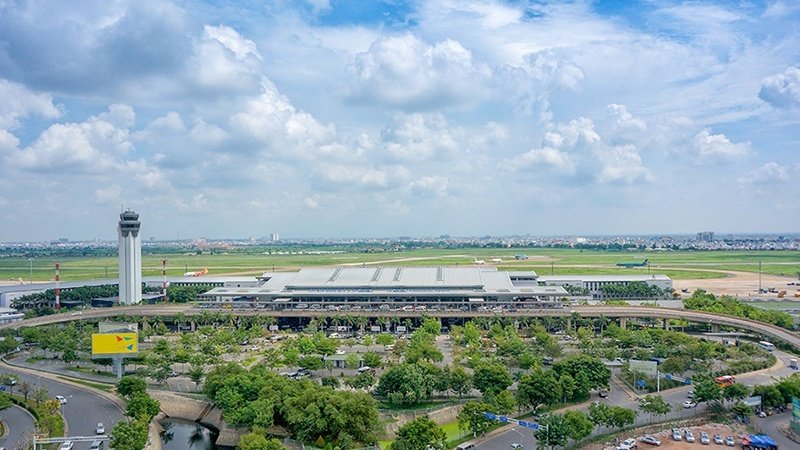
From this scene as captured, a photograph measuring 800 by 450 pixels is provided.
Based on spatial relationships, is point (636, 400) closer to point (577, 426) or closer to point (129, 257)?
point (577, 426)

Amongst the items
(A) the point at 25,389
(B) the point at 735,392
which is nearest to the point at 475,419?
(B) the point at 735,392

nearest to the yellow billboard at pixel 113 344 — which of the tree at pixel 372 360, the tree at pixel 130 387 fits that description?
the tree at pixel 130 387

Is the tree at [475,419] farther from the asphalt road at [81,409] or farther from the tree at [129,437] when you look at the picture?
the asphalt road at [81,409]

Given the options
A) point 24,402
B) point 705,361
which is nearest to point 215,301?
point 24,402

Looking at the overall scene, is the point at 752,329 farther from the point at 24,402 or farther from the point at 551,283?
the point at 24,402

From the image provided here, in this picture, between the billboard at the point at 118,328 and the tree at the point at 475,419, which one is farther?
the billboard at the point at 118,328

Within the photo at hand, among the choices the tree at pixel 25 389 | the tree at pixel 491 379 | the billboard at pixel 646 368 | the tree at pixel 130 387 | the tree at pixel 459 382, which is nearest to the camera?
the tree at pixel 491 379

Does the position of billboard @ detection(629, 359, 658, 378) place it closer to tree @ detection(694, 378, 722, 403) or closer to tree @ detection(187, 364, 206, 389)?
tree @ detection(694, 378, 722, 403)
